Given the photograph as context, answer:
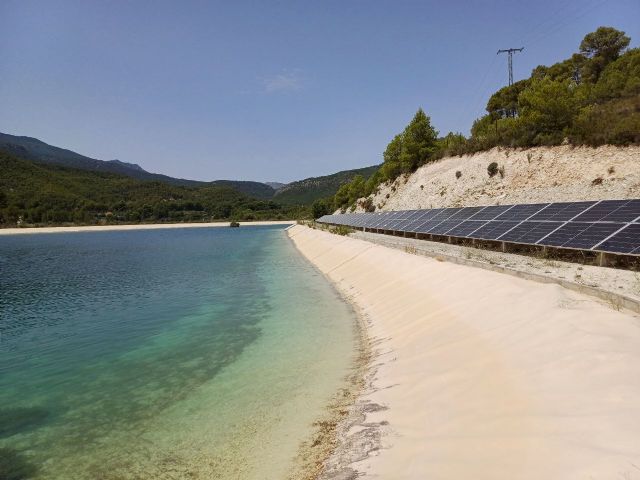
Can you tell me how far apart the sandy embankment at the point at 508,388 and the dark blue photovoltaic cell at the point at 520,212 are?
1019cm

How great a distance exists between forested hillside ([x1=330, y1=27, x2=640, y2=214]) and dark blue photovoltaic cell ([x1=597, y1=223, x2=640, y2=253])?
24490 mm

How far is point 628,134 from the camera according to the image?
32.8m

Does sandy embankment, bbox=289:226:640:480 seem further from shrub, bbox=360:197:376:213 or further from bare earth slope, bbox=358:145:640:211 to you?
shrub, bbox=360:197:376:213

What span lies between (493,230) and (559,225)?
4.10 metres

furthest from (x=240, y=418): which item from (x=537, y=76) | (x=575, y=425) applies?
(x=537, y=76)

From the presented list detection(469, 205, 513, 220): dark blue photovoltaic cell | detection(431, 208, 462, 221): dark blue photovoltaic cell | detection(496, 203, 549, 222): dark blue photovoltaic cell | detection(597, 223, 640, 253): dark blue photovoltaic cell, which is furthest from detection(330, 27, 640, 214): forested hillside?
detection(597, 223, 640, 253): dark blue photovoltaic cell

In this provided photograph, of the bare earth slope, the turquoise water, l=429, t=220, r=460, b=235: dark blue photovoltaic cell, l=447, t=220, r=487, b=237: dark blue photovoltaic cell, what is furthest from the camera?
the bare earth slope

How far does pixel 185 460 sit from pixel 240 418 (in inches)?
65.3

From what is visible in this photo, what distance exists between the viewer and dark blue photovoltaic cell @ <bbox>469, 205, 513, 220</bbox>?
989 inches

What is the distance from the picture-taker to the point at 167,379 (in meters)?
11.4

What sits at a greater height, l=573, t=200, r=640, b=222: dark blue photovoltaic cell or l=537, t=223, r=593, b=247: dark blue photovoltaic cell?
l=573, t=200, r=640, b=222: dark blue photovoltaic cell

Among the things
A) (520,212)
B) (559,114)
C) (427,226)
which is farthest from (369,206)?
(520,212)

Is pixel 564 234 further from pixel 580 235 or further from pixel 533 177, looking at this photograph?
pixel 533 177

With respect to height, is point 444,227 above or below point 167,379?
above
